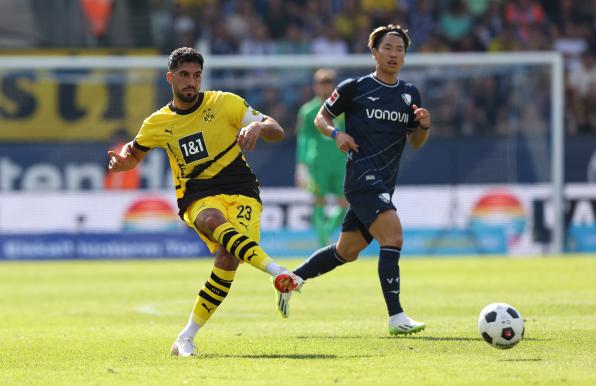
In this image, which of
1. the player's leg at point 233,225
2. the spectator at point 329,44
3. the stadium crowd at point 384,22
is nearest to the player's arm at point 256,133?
the player's leg at point 233,225

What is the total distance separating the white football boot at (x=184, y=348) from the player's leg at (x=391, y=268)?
182 centimetres

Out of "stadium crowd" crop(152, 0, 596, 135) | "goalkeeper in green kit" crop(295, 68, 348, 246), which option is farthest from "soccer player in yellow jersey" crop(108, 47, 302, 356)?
"stadium crowd" crop(152, 0, 596, 135)

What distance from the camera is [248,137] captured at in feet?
27.3

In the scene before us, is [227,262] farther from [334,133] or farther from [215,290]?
[334,133]

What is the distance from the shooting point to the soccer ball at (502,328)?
27.1ft

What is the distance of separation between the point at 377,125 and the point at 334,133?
367 millimetres

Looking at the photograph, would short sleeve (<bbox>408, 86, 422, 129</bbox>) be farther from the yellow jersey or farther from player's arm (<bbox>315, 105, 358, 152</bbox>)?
the yellow jersey

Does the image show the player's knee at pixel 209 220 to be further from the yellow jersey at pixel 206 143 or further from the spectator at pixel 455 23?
the spectator at pixel 455 23

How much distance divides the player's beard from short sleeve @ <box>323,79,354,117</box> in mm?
2047

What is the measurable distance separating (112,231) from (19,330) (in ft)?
40.1

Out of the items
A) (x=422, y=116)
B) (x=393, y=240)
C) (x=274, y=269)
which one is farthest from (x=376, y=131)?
(x=274, y=269)

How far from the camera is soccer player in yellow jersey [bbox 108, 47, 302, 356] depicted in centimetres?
865

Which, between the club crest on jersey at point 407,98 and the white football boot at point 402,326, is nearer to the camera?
the white football boot at point 402,326

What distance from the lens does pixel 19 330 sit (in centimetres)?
1084
